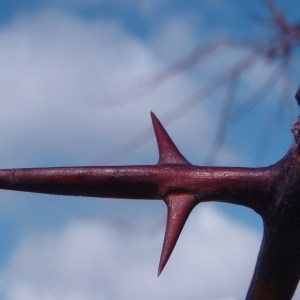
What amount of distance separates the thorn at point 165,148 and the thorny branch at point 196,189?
0.01 m

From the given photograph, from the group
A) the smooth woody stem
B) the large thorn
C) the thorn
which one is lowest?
the large thorn

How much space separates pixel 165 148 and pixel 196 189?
6cm

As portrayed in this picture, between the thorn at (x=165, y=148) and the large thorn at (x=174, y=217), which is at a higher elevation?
the thorn at (x=165, y=148)

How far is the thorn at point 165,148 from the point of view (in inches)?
33.8

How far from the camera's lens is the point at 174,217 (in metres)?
0.81

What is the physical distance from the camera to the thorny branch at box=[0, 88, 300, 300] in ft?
2.65

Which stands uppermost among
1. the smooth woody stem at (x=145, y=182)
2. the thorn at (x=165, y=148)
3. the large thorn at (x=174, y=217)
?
the thorn at (x=165, y=148)

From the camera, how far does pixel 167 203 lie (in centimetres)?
83

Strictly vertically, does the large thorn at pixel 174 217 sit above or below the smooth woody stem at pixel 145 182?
below

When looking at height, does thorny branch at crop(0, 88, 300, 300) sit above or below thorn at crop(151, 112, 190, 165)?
below

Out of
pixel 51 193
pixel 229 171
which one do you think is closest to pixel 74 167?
pixel 51 193

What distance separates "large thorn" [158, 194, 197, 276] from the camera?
2.59 feet

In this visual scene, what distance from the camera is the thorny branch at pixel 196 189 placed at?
0.81m

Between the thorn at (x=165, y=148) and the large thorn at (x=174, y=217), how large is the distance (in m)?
0.04
